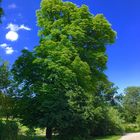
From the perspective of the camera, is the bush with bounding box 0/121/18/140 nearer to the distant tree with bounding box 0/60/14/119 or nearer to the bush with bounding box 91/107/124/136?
the distant tree with bounding box 0/60/14/119

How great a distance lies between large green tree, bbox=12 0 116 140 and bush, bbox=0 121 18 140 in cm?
508

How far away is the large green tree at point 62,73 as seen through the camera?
28.5 meters

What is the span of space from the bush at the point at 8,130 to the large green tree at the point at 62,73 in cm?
508

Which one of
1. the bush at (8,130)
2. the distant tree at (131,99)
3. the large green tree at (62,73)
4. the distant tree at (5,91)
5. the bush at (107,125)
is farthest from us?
the distant tree at (131,99)

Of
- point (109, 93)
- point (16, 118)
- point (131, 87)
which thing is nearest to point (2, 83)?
point (16, 118)

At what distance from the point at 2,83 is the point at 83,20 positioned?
10747 mm

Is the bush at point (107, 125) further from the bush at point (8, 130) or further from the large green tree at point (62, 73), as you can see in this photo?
the bush at point (8, 130)

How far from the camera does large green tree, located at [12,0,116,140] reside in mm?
28516

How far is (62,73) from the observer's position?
1152 inches

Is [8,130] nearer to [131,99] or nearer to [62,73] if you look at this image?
[62,73]

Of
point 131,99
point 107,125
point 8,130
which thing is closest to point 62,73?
point 8,130

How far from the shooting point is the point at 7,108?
109ft

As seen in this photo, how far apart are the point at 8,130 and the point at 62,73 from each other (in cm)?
847

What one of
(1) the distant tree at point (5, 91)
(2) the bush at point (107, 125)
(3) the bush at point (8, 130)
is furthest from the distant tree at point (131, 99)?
(3) the bush at point (8, 130)
